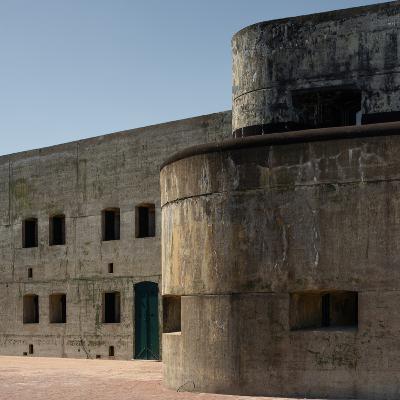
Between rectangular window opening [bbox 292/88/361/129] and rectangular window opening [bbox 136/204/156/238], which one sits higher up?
rectangular window opening [bbox 292/88/361/129]

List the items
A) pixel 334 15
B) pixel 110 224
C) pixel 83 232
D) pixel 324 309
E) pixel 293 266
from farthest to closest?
pixel 83 232
pixel 110 224
pixel 334 15
pixel 324 309
pixel 293 266

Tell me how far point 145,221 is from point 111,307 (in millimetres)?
2297

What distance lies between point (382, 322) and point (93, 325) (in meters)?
10.4

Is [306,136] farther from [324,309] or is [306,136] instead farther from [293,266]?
[324,309]

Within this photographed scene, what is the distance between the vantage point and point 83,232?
1988 cm

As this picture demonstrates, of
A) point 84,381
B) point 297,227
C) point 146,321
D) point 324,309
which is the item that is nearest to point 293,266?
point 297,227

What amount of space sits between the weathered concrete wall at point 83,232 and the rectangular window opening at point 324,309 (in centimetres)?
622

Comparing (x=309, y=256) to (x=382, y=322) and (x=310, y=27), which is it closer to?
(x=382, y=322)

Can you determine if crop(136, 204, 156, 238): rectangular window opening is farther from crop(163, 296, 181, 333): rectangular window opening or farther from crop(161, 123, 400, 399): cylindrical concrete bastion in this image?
crop(161, 123, 400, 399): cylindrical concrete bastion

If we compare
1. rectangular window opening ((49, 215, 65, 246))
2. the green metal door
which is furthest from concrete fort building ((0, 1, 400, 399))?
rectangular window opening ((49, 215, 65, 246))

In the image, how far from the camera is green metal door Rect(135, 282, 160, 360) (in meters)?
18.0

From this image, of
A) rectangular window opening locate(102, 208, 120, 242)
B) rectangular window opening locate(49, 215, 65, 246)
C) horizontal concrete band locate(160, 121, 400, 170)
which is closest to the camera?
horizontal concrete band locate(160, 121, 400, 170)

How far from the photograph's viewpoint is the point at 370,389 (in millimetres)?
10273

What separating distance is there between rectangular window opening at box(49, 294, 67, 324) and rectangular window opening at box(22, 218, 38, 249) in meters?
1.68
